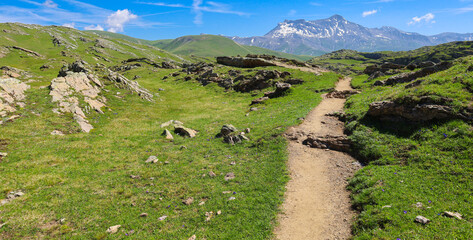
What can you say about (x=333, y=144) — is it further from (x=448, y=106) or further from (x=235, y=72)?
(x=235, y=72)

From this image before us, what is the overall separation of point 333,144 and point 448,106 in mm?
9415

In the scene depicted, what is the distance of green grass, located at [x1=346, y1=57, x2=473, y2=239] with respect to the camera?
9.82m

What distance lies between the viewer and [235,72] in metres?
69.6

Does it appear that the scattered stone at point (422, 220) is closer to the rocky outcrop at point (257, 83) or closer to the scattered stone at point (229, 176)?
the scattered stone at point (229, 176)

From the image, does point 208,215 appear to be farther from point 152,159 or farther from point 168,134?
point 168,134

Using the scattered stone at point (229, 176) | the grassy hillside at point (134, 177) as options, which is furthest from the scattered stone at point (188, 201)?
the scattered stone at point (229, 176)

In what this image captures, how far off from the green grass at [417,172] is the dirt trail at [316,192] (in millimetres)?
948

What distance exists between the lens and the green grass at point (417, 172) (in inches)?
387

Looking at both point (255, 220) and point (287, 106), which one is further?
point (287, 106)

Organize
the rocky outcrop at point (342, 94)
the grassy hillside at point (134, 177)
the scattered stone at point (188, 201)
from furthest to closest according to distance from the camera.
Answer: the rocky outcrop at point (342, 94)
the scattered stone at point (188, 201)
the grassy hillside at point (134, 177)

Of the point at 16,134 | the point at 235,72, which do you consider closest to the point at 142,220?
the point at 16,134

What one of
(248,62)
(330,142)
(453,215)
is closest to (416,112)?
(330,142)

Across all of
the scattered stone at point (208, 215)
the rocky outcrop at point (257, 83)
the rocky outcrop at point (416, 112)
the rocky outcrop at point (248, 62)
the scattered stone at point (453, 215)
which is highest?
the rocky outcrop at point (248, 62)

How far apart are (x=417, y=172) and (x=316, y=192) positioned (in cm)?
688
